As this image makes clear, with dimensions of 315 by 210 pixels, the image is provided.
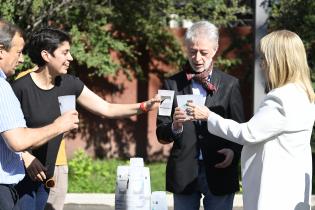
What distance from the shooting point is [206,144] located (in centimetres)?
420

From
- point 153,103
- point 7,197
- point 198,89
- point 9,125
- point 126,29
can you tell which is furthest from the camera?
point 126,29

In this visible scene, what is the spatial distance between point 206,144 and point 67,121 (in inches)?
40.1

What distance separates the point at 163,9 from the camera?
9.75m

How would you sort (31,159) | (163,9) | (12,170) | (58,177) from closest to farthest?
(12,170), (31,159), (58,177), (163,9)

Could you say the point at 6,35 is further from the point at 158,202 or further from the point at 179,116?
the point at 158,202

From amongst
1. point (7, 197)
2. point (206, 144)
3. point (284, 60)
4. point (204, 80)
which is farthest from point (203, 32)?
point (7, 197)

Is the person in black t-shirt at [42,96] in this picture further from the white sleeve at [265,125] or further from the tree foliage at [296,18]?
the tree foliage at [296,18]

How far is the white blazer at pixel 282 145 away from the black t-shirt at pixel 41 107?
132 centimetres

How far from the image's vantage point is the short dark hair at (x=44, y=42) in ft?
14.1

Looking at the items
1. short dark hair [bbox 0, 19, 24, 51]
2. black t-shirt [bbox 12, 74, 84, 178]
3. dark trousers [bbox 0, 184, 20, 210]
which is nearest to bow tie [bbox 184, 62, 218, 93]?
black t-shirt [bbox 12, 74, 84, 178]

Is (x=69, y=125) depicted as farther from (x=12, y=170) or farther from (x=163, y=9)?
(x=163, y=9)

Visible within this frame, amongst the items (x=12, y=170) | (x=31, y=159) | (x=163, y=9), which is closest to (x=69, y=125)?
(x=12, y=170)

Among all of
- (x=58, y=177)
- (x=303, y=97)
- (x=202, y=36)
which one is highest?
(x=202, y=36)

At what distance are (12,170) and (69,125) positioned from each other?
0.39m
